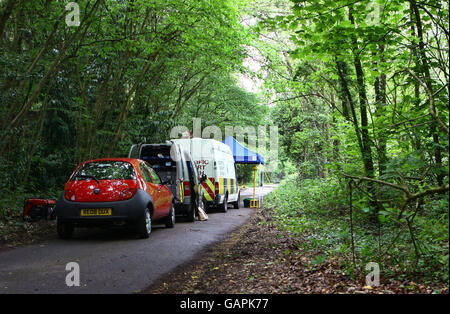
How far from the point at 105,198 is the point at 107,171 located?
81 cm

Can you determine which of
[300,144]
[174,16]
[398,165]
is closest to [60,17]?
[174,16]

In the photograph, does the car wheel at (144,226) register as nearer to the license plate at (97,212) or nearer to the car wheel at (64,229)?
the license plate at (97,212)

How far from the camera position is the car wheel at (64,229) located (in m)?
9.09

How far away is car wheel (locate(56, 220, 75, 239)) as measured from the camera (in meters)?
9.09

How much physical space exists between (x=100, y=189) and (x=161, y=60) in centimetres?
928

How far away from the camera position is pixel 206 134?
107ft

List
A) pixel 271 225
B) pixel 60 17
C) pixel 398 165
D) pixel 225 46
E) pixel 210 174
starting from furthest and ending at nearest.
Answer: pixel 210 174 < pixel 225 46 < pixel 271 225 < pixel 60 17 < pixel 398 165

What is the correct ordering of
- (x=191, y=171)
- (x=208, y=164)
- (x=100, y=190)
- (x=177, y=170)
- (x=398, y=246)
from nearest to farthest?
(x=398, y=246)
(x=100, y=190)
(x=177, y=170)
(x=191, y=171)
(x=208, y=164)

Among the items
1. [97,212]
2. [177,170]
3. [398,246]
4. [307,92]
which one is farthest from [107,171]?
[307,92]

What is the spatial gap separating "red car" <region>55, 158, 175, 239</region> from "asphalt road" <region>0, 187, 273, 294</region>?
416mm

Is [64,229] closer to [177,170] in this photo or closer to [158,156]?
[177,170]

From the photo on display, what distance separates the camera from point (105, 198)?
8.84m

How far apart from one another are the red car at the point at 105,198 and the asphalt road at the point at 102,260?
1.37 ft

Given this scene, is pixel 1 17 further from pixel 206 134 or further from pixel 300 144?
pixel 206 134
